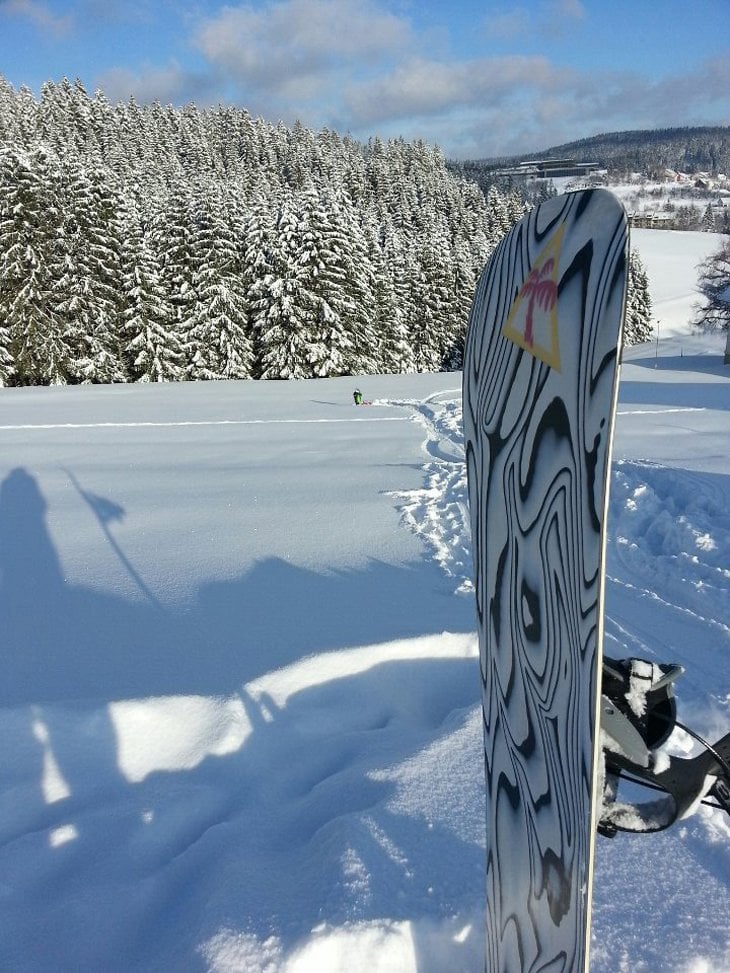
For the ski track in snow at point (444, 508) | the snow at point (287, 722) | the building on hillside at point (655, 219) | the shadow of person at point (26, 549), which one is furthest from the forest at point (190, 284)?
→ the building on hillside at point (655, 219)

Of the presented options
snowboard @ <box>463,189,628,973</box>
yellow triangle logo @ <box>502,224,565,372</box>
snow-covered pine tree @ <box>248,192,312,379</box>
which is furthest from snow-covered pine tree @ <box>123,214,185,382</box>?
yellow triangle logo @ <box>502,224,565,372</box>

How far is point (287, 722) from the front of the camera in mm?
3254

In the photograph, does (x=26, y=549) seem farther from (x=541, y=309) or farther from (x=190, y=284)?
(x=190, y=284)

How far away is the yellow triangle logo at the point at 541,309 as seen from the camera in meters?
1.22

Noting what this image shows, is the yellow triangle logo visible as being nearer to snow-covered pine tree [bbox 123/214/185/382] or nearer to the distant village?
snow-covered pine tree [bbox 123/214/185/382]

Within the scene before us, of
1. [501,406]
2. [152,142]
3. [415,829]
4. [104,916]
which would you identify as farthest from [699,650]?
[152,142]

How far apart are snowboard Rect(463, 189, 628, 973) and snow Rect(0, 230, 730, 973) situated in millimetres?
625

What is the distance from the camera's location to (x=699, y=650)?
393cm

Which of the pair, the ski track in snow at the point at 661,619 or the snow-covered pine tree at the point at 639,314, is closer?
the ski track in snow at the point at 661,619

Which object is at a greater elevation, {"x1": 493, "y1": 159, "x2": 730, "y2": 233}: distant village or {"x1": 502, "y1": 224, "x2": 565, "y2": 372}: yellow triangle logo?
{"x1": 493, "y1": 159, "x2": 730, "y2": 233}: distant village

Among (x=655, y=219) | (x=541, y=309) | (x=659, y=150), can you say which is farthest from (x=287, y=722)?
(x=659, y=150)

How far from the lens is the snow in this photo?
6.70ft

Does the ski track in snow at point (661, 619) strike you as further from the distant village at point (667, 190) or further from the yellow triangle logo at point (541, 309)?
the distant village at point (667, 190)

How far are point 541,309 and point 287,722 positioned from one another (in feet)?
8.76
